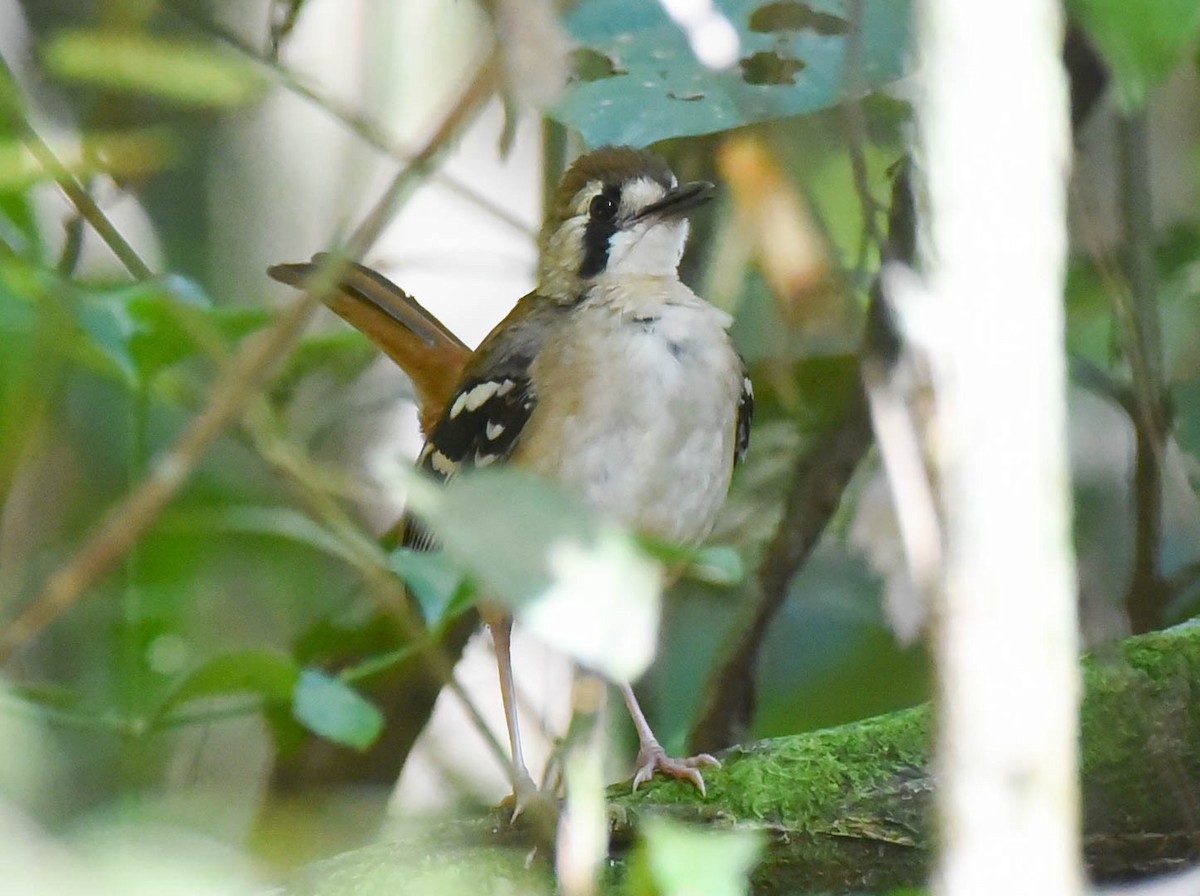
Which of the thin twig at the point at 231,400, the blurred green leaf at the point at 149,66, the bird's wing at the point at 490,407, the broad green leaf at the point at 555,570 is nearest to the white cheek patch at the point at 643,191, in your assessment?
the bird's wing at the point at 490,407

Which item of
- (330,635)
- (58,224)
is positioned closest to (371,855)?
(330,635)

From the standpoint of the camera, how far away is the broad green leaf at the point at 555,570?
79 cm

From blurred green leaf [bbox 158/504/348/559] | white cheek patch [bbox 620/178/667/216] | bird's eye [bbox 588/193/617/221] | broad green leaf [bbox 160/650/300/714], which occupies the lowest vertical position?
broad green leaf [bbox 160/650/300/714]

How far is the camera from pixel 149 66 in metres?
2.34

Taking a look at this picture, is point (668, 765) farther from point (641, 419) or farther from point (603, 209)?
point (603, 209)

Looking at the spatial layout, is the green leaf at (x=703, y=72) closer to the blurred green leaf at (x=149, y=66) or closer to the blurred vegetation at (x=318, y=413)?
the blurred vegetation at (x=318, y=413)

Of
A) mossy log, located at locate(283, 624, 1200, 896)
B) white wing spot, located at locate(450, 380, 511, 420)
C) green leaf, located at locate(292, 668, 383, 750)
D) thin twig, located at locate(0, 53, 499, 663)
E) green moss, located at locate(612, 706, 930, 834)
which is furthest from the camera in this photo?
white wing spot, located at locate(450, 380, 511, 420)

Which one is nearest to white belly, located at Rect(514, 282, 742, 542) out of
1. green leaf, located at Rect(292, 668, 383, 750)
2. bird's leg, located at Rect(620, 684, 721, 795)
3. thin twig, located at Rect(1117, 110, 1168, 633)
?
bird's leg, located at Rect(620, 684, 721, 795)

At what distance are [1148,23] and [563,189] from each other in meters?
1.94

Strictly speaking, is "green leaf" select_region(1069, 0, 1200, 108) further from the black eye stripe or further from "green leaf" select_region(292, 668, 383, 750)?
the black eye stripe

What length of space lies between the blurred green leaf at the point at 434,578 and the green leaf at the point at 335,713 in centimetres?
13

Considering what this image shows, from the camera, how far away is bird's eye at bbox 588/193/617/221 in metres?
2.70

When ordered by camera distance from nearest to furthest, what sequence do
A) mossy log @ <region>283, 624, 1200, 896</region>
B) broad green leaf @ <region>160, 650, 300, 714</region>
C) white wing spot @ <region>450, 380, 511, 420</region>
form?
broad green leaf @ <region>160, 650, 300, 714</region> → mossy log @ <region>283, 624, 1200, 896</region> → white wing spot @ <region>450, 380, 511, 420</region>

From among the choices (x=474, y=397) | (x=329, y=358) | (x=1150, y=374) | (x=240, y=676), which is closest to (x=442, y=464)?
(x=474, y=397)
